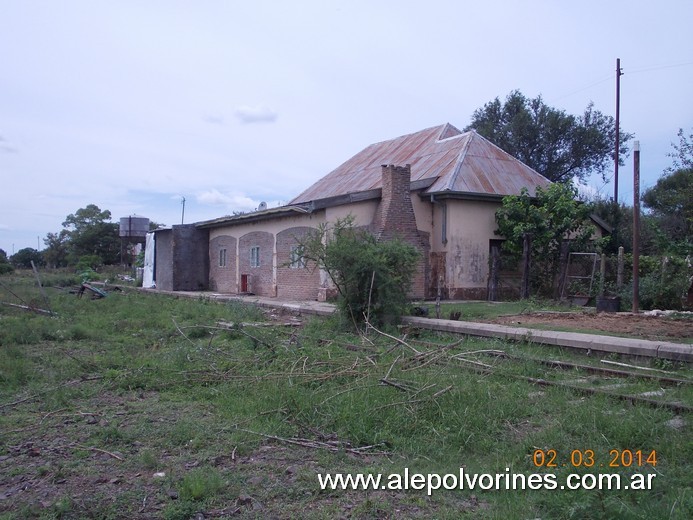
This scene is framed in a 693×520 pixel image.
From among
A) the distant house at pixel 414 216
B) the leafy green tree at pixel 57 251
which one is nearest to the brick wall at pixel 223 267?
the distant house at pixel 414 216

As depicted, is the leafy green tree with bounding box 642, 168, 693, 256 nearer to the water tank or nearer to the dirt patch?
the dirt patch

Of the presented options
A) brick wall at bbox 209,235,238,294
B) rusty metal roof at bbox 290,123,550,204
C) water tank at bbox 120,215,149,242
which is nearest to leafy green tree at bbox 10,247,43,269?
water tank at bbox 120,215,149,242

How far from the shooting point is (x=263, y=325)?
1355 centimetres

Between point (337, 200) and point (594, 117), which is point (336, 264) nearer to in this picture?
point (337, 200)

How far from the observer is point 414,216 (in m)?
19.0

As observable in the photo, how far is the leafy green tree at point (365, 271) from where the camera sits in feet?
42.9

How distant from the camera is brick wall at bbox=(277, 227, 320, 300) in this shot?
816 inches

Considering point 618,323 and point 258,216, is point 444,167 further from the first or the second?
point 618,323

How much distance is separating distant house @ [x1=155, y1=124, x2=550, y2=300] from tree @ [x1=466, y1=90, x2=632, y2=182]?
1219cm

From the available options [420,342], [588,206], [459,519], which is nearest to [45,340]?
[420,342]

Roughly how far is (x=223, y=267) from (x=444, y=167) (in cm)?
1164

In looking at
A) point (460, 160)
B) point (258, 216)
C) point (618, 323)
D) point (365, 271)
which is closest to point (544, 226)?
point (460, 160)

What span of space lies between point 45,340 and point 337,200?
9.31m

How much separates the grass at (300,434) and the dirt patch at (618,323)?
2.35 meters
